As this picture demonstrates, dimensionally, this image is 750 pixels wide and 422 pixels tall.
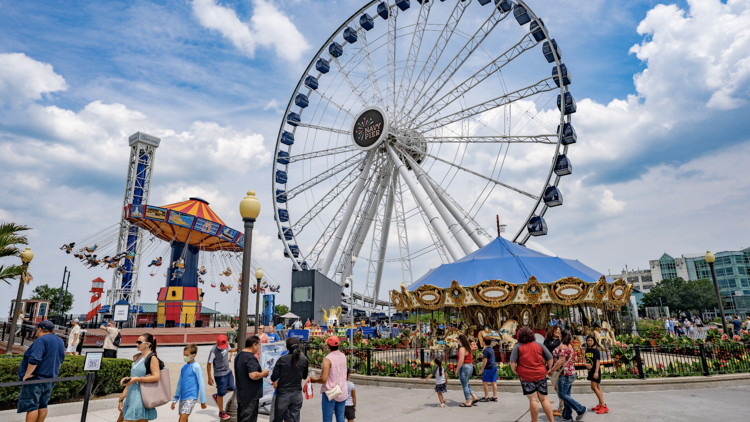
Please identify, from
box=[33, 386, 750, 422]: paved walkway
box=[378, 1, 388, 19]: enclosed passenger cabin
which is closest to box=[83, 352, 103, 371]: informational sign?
box=[33, 386, 750, 422]: paved walkway

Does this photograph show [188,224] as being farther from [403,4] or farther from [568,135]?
[568,135]

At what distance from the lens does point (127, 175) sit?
62.5 m

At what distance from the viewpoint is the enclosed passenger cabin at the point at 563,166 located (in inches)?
857

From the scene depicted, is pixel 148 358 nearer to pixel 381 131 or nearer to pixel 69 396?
pixel 69 396

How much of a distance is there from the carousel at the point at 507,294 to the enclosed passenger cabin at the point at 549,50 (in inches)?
431

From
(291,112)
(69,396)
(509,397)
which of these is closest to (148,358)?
(69,396)

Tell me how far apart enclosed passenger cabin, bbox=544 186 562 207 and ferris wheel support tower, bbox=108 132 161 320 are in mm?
52809

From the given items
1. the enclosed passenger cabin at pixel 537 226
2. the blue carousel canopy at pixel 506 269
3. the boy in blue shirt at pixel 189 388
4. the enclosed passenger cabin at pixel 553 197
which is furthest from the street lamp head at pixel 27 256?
the enclosed passenger cabin at pixel 553 197

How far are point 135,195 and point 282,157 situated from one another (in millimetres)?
40370

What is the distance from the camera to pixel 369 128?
26.5m

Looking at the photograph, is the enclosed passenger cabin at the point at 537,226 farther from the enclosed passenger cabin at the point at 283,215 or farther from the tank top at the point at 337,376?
the tank top at the point at 337,376

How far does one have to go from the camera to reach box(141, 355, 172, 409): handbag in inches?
202

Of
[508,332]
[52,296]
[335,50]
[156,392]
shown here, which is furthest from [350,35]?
[52,296]

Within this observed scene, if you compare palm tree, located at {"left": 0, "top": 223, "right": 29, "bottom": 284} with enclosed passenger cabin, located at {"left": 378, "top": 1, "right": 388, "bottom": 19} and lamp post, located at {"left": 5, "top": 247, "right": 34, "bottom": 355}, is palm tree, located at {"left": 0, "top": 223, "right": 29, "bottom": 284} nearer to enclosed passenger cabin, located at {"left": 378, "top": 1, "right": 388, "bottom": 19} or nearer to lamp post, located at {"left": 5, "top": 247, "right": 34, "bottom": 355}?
lamp post, located at {"left": 5, "top": 247, "right": 34, "bottom": 355}
